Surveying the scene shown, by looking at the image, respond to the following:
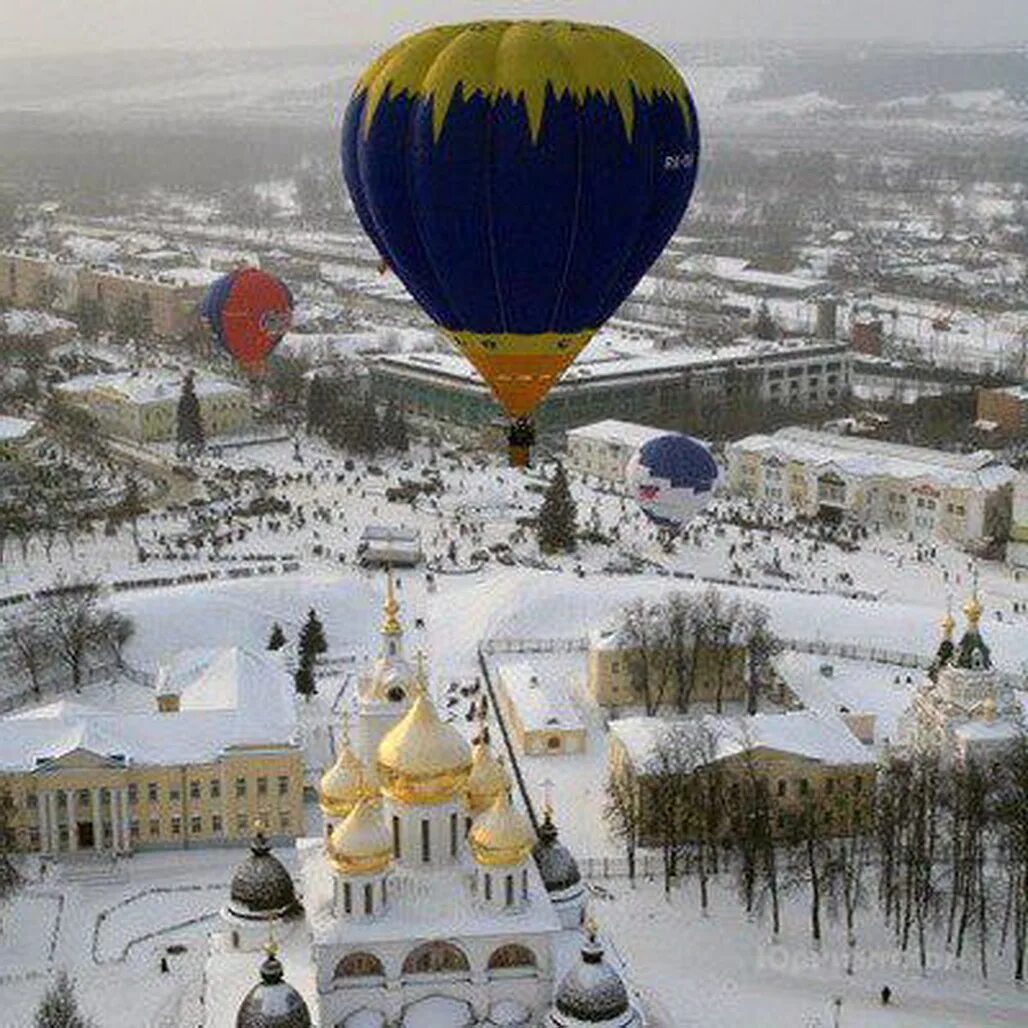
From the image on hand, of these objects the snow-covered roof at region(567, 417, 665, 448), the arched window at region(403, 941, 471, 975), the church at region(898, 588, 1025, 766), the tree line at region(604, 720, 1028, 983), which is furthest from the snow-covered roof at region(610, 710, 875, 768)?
the snow-covered roof at region(567, 417, 665, 448)

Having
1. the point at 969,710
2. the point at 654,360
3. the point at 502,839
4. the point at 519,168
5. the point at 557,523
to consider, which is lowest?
the point at 557,523

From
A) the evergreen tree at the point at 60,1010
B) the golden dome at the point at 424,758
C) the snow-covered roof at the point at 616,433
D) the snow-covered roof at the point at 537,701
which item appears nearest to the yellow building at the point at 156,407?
the snow-covered roof at the point at 616,433

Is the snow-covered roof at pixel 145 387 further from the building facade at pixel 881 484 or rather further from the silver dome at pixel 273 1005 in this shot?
the silver dome at pixel 273 1005

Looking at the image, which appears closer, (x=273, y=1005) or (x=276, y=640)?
(x=273, y=1005)

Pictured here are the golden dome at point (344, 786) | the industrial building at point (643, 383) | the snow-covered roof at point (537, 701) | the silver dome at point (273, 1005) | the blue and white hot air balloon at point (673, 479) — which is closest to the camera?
the silver dome at point (273, 1005)

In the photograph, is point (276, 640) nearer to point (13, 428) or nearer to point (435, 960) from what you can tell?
point (435, 960)

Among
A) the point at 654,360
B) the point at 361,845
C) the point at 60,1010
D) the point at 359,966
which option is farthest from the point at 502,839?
the point at 654,360
